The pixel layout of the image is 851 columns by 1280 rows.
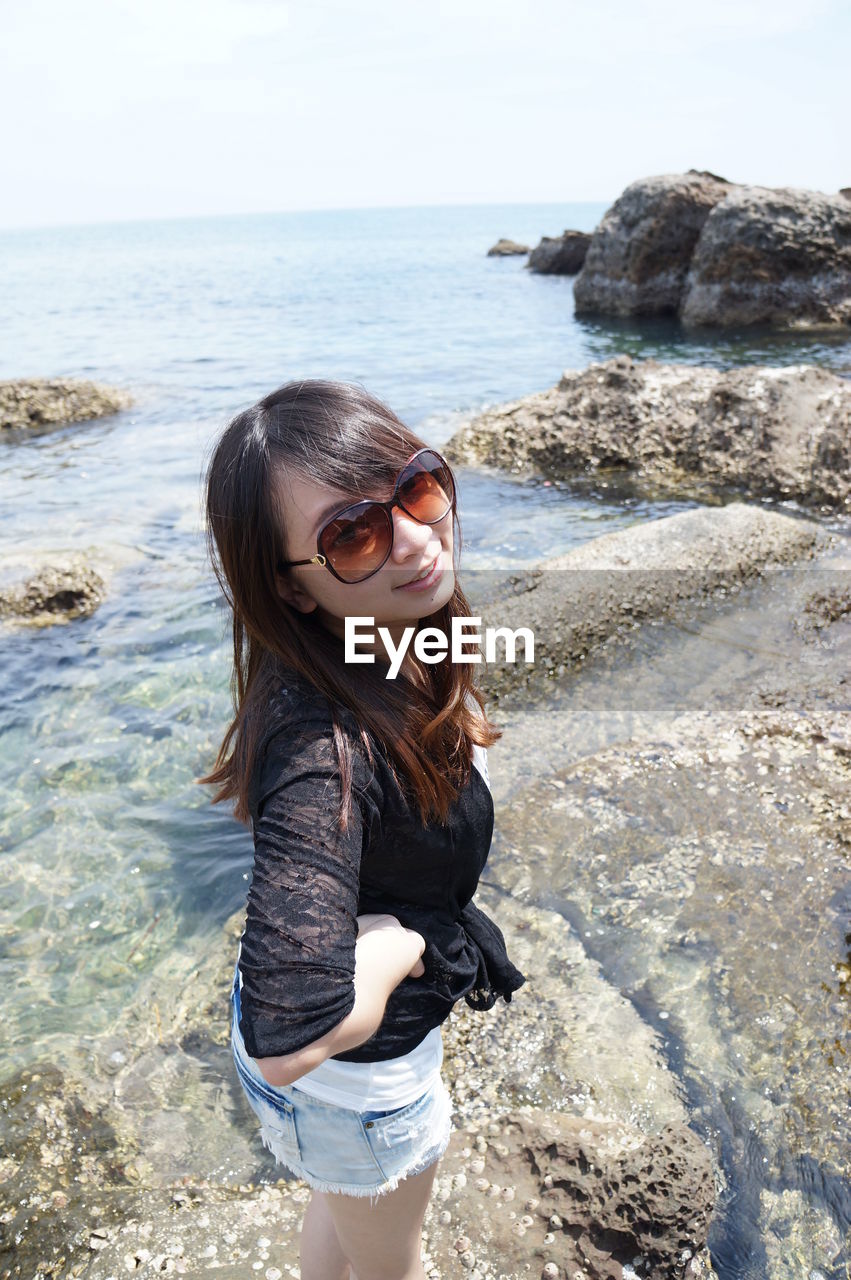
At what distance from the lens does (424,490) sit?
1705 millimetres

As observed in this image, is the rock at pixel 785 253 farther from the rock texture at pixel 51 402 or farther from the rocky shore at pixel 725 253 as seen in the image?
the rock texture at pixel 51 402

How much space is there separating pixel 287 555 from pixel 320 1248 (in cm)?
173

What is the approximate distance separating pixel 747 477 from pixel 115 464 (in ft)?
29.9

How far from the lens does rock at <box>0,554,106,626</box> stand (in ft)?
A: 26.0

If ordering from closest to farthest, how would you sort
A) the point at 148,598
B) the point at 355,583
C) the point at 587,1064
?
the point at 355,583 → the point at 587,1064 → the point at 148,598

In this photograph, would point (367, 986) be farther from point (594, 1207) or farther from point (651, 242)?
→ point (651, 242)

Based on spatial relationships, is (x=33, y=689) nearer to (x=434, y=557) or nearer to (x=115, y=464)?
(x=434, y=557)

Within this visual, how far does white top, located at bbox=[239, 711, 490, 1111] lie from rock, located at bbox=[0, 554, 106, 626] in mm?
7016

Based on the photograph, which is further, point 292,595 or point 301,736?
point 292,595

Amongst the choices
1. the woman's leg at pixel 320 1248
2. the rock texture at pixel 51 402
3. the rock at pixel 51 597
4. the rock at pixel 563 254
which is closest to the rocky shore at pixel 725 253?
the rock at pixel 563 254

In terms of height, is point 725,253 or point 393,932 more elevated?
point 725,253

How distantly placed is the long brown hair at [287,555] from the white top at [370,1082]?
501mm

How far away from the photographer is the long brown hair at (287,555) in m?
1.57

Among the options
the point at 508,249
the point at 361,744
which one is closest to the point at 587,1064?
the point at 361,744
